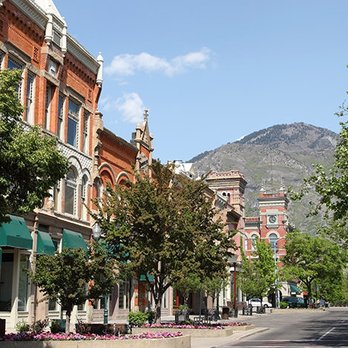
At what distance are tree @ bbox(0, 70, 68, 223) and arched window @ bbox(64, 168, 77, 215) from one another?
1968cm

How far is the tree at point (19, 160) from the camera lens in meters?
15.4

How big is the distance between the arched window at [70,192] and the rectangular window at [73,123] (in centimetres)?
187

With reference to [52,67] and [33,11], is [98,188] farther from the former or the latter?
[33,11]

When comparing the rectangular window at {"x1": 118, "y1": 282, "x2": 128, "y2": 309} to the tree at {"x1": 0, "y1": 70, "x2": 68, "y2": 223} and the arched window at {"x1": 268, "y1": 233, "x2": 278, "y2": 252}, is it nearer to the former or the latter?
the tree at {"x1": 0, "y1": 70, "x2": 68, "y2": 223}

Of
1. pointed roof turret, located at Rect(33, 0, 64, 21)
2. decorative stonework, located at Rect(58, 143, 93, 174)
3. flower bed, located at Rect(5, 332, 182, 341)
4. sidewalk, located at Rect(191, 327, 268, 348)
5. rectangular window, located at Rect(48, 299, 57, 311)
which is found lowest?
sidewalk, located at Rect(191, 327, 268, 348)

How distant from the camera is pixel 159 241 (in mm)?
31469

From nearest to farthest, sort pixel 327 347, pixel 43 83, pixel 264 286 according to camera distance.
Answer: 1. pixel 327 347
2. pixel 43 83
3. pixel 264 286

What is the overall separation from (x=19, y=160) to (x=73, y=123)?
910 inches

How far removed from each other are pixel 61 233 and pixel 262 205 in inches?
3177

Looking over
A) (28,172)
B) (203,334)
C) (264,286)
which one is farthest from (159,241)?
(264,286)

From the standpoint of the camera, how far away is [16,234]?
96.0 feet

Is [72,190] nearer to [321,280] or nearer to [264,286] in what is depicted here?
[264,286]

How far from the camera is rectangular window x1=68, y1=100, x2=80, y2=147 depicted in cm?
3791

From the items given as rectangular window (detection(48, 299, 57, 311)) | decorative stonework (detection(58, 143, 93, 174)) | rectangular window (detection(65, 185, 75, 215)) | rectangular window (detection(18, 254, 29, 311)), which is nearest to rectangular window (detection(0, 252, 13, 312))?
rectangular window (detection(18, 254, 29, 311))
